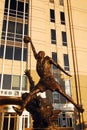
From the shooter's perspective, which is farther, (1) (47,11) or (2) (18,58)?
(1) (47,11)

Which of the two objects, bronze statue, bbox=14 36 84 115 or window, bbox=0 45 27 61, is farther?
window, bbox=0 45 27 61

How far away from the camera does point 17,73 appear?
62.8ft

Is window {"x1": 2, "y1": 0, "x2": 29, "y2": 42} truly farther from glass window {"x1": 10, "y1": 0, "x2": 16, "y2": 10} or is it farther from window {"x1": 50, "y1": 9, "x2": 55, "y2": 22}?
window {"x1": 50, "y1": 9, "x2": 55, "y2": 22}

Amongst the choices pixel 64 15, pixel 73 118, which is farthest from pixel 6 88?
pixel 64 15

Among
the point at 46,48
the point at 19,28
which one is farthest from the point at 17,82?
the point at 19,28

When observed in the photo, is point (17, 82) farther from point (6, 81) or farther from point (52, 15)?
point (52, 15)

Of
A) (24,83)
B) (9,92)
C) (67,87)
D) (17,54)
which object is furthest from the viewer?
(67,87)

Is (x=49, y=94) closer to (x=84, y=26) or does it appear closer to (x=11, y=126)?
(x=11, y=126)

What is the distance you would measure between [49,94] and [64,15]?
11277 mm

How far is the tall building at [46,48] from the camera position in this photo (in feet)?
60.8

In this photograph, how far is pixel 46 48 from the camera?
71.2ft

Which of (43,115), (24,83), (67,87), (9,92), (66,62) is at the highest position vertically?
(66,62)

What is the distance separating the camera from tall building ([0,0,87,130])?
730 inches

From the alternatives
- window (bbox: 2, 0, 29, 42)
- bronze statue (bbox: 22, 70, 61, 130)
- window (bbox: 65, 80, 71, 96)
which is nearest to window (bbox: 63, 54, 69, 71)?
window (bbox: 65, 80, 71, 96)
